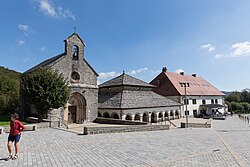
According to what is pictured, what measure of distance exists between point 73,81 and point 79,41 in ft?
20.2

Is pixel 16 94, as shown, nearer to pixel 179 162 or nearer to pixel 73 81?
pixel 73 81

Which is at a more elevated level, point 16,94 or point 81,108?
point 16,94

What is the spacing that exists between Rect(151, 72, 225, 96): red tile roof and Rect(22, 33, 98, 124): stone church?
82.6ft

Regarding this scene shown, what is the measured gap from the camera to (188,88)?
170 ft

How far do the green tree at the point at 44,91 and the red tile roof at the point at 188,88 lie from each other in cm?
3222

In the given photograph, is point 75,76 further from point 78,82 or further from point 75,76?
point 78,82

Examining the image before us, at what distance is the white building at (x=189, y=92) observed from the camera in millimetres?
47750

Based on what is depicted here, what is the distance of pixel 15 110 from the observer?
3167cm

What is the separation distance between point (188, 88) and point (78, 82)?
1348 inches

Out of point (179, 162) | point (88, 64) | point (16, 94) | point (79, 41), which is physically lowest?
point (179, 162)

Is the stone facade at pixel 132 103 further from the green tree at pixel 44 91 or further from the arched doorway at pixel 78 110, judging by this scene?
the green tree at pixel 44 91

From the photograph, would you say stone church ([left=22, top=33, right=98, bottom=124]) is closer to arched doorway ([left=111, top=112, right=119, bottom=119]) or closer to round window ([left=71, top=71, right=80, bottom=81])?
round window ([left=71, top=71, right=80, bottom=81])

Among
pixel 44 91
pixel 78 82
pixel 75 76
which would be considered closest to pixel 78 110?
pixel 78 82

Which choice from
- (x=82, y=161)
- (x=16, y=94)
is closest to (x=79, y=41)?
(x=16, y=94)
